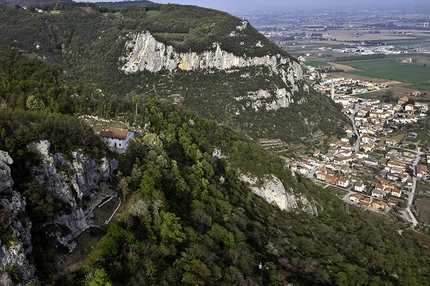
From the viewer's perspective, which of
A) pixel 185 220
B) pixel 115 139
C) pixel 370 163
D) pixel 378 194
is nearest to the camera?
pixel 185 220

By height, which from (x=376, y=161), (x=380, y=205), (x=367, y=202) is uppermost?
(x=376, y=161)

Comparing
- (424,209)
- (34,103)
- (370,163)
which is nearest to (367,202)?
(424,209)

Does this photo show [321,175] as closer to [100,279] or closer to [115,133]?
[115,133]

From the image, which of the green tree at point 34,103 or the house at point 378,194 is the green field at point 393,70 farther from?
the green tree at point 34,103

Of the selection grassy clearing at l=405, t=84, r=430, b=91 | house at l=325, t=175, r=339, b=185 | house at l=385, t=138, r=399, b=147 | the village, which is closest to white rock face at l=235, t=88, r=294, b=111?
the village

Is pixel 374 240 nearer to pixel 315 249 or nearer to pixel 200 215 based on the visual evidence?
pixel 315 249
